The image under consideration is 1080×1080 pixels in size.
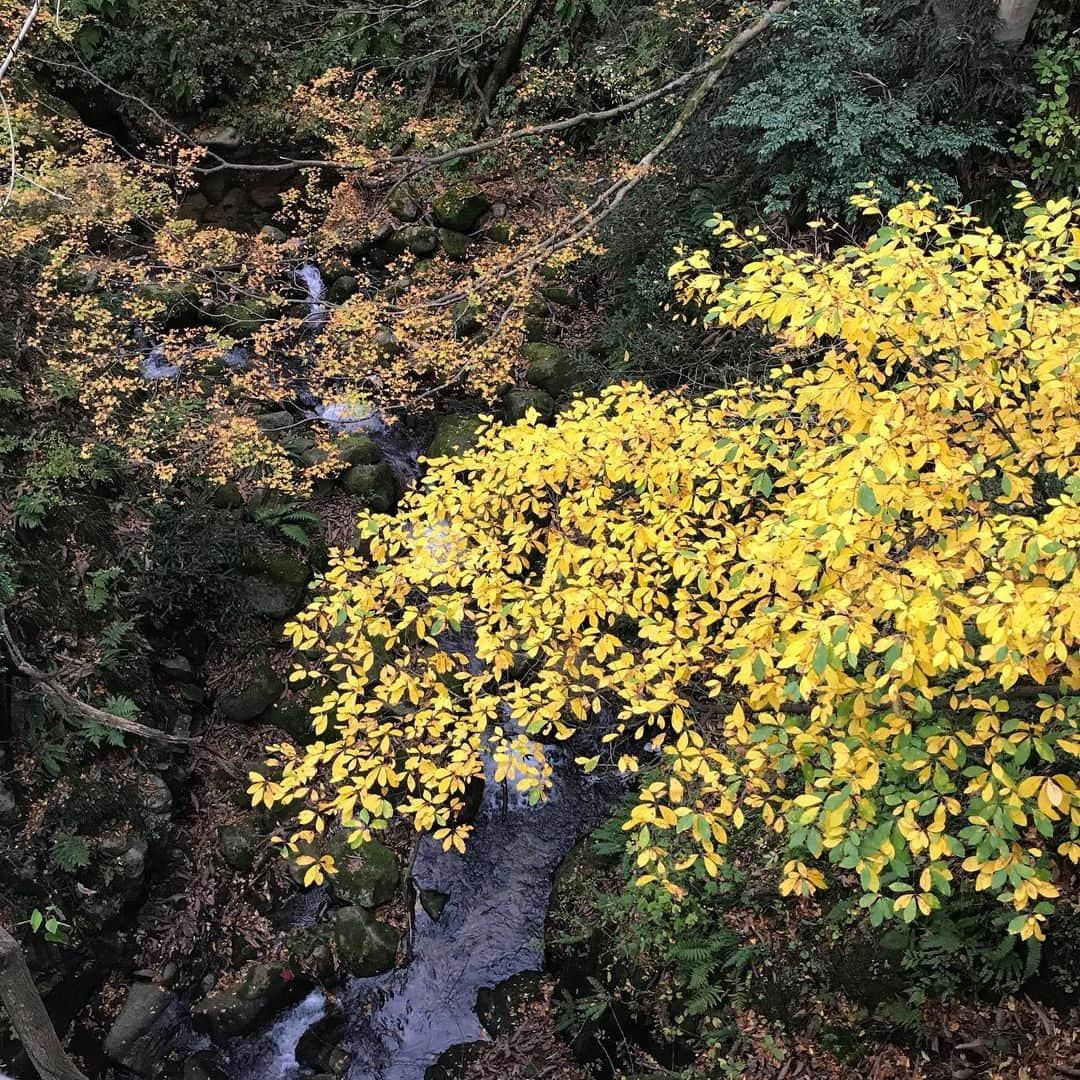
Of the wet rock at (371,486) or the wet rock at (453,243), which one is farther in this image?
the wet rock at (453,243)

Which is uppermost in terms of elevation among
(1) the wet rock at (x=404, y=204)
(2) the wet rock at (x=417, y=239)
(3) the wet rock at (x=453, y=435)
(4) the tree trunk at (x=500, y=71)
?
(4) the tree trunk at (x=500, y=71)

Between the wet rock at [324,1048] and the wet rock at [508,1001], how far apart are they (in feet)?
3.75

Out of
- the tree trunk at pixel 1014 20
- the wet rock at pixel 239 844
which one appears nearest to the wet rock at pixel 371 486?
the wet rock at pixel 239 844

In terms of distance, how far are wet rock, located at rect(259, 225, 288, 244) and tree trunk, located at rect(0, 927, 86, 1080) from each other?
9500 mm

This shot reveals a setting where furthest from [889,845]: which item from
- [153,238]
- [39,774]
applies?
[153,238]


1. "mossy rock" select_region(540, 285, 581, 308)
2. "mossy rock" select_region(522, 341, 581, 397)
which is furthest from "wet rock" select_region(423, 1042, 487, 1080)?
"mossy rock" select_region(540, 285, 581, 308)

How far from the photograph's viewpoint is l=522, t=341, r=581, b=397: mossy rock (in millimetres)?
9805

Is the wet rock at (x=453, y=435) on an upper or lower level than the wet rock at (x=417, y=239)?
lower

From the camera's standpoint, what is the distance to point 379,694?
3.66m

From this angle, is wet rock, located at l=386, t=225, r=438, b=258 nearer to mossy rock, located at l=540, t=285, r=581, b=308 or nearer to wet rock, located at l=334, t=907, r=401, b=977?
mossy rock, located at l=540, t=285, r=581, b=308

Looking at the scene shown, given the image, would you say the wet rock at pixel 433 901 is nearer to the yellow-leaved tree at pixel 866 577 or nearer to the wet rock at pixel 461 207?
the yellow-leaved tree at pixel 866 577

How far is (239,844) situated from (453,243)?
347 inches

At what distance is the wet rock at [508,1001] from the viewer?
5.87 m

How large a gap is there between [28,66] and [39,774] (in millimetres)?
11099
